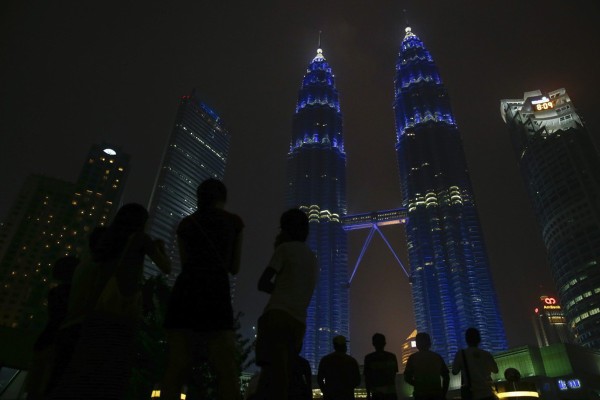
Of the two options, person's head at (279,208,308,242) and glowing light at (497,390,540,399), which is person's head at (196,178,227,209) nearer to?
person's head at (279,208,308,242)

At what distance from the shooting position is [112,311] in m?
3.10

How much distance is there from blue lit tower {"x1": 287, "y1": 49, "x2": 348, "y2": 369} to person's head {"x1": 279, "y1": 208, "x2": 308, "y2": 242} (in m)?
81.6

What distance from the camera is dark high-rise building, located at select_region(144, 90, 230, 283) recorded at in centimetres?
12138

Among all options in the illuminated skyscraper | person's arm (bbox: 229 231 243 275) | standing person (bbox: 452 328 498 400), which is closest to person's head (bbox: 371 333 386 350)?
standing person (bbox: 452 328 498 400)

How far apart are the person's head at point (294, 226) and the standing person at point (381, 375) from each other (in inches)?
119

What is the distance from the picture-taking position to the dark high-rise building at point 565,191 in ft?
290

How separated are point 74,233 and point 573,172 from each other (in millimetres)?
125662

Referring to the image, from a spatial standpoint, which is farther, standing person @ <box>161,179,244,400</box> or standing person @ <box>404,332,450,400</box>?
standing person @ <box>404,332,450,400</box>

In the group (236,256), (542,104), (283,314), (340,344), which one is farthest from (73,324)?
(542,104)

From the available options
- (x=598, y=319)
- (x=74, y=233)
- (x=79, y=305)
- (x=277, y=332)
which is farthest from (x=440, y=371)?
(x=74, y=233)

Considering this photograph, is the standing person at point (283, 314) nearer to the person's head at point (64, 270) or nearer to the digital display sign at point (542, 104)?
the person's head at point (64, 270)

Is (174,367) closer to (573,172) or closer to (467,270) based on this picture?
(467,270)

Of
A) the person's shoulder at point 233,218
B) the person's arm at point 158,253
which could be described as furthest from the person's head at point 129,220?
the person's shoulder at point 233,218

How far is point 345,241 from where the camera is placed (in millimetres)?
98188
